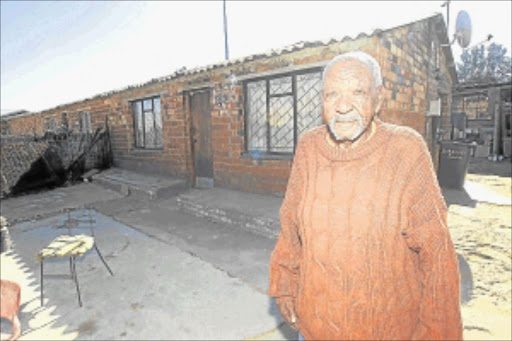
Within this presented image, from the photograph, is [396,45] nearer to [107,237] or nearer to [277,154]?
[277,154]

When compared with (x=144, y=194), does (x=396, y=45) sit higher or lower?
higher

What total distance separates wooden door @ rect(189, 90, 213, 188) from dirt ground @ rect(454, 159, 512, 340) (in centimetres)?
553

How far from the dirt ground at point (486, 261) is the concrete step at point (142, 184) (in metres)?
6.18

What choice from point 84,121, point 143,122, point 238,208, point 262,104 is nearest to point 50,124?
point 84,121

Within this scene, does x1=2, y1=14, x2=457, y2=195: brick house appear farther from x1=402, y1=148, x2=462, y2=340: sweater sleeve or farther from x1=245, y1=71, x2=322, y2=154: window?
x1=402, y1=148, x2=462, y2=340: sweater sleeve

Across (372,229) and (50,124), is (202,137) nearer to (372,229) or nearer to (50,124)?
(372,229)

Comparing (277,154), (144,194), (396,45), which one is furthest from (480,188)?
(144,194)

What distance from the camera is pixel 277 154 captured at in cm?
625

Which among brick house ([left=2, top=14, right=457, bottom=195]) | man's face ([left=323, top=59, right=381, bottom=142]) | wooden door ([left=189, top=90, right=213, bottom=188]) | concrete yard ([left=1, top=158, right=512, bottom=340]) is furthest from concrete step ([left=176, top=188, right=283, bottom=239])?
man's face ([left=323, top=59, right=381, bottom=142])

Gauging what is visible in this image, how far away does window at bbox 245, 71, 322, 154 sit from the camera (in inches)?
224

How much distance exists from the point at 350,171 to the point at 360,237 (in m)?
0.21

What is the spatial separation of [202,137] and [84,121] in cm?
766

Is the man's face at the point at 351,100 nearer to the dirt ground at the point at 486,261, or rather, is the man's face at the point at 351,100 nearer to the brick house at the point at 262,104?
the dirt ground at the point at 486,261

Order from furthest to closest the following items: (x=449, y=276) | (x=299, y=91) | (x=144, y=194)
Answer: (x=144, y=194), (x=299, y=91), (x=449, y=276)
